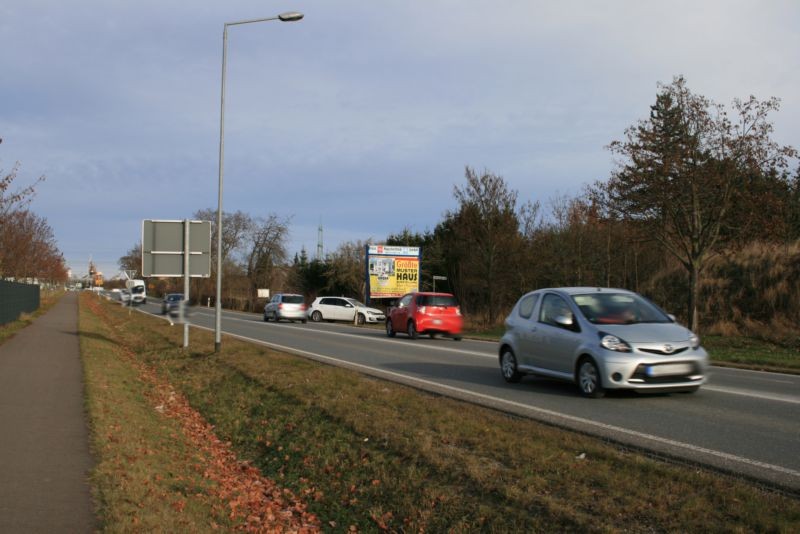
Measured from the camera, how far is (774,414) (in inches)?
342

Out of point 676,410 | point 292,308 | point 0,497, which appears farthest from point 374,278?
point 0,497

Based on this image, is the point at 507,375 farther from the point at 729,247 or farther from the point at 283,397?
the point at 729,247

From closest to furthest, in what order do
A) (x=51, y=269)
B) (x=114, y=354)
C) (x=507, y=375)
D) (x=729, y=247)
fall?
(x=507, y=375) → (x=114, y=354) → (x=729, y=247) → (x=51, y=269)

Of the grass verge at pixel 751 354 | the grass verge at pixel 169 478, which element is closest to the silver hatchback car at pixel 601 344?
the grass verge at pixel 169 478

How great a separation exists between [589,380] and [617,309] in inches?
46.2

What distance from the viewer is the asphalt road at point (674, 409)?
6.57 m

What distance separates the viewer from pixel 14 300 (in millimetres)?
31766

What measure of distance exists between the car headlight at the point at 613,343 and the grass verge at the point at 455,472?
6.19ft

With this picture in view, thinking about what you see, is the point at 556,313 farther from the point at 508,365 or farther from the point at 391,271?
the point at 391,271

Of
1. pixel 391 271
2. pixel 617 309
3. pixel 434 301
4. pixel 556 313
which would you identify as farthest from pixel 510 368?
pixel 391 271

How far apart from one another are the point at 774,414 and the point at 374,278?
38.5 m

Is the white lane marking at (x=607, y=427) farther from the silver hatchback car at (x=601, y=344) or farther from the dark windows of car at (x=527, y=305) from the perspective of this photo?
the dark windows of car at (x=527, y=305)

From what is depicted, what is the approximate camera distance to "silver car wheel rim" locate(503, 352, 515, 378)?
12.0 meters

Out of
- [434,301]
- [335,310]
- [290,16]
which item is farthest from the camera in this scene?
→ [335,310]
